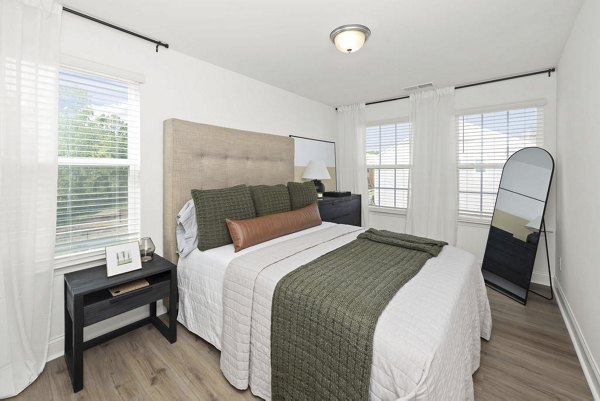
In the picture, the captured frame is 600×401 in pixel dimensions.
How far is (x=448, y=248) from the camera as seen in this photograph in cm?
222

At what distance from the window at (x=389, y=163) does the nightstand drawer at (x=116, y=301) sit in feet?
11.1

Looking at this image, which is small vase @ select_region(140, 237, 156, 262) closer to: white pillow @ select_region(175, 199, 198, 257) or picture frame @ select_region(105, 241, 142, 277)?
picture frame @ select_region(105, 241, 142, 277)

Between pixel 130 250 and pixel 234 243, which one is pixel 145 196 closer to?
pixel 130 250

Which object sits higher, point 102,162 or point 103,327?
point 102,162

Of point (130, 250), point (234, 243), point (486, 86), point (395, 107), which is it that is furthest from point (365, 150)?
point (130, 250)

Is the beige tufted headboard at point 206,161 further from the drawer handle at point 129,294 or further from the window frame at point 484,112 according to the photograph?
the window frame at point 484,112

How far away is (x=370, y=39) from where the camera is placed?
2.31 m

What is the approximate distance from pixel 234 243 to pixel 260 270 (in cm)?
51

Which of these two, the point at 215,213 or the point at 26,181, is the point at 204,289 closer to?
the point at 215,213

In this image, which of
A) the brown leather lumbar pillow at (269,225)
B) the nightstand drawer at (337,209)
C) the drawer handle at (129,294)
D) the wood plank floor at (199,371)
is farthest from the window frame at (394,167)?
the drawer handle at (129,294)

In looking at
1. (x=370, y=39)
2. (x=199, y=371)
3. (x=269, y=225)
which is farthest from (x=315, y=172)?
(x=199, y=371)

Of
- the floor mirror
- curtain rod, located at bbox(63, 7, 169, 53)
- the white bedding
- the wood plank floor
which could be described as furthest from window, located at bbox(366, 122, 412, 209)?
curtain rod, located at bbox(63, 7, 169, 53)

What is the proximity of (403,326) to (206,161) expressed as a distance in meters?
2.17

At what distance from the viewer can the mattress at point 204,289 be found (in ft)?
6.36
